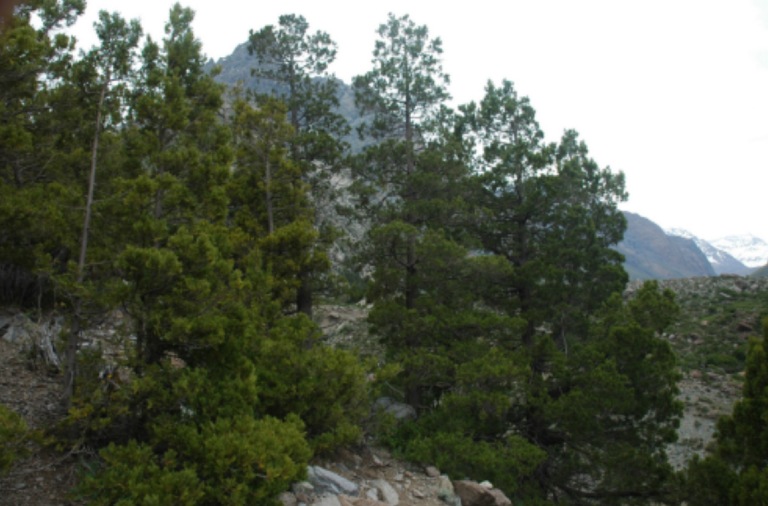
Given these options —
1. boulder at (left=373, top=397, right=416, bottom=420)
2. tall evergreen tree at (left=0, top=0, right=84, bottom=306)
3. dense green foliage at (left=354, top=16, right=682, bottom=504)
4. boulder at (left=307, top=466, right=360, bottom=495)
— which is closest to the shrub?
tall evergreen tree at (left=0, top=0, right=84, bottom=306)

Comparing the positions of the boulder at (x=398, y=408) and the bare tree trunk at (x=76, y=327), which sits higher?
the bare tree trunk at (x=76, y=327)

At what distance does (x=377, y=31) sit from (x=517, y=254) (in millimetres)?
8785

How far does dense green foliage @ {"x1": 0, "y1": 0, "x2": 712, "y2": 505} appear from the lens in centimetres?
835

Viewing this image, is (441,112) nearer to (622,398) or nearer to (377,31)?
(377,31)

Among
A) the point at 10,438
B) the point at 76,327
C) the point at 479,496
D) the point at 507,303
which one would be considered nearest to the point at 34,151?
the point at 76,327

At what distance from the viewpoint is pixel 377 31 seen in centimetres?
1902

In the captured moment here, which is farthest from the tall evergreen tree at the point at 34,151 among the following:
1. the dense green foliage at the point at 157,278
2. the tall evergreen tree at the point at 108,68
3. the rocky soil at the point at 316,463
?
the rocky soil at the point at 316,463

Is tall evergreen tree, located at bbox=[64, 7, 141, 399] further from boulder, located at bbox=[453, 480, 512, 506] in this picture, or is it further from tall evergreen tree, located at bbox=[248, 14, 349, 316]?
boulder, located at bbox=[453, 480, 512, 506]

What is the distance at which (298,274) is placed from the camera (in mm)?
14477

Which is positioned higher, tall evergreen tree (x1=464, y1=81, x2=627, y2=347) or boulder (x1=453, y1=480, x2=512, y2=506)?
tall evergreen tree (x1=464, y1=81, x2=627, y2=347)

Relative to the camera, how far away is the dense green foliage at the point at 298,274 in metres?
8.35

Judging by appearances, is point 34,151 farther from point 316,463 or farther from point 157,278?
point 316,463

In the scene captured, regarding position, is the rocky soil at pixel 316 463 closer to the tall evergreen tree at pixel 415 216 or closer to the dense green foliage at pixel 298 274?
the dense green foliage at pixel 298 274

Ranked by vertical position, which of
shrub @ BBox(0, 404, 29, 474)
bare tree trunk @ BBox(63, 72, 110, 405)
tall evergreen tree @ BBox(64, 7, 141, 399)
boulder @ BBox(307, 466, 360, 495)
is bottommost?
boulder @ BBox(307, 466, 360, 495)
